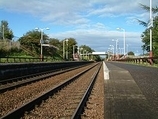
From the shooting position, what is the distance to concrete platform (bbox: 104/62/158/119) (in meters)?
10.6

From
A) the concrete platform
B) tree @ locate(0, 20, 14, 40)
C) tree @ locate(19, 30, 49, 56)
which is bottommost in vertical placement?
the concrete platform

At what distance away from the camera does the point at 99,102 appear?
1508 centimetres

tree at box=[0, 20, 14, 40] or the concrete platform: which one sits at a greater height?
tree at box=[0, 20, 14, 40]

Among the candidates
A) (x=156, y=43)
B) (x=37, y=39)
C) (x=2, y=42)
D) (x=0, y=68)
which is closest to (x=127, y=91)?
(x=0, y=68)

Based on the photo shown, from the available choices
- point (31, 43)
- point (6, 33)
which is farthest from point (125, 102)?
point (6, 33)

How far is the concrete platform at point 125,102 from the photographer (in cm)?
1056

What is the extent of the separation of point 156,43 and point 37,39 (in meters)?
67.3

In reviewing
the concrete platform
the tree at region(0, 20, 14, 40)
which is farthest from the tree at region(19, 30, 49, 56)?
the concrete platform

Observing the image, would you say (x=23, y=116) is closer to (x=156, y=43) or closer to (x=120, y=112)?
(x=120, y=112)

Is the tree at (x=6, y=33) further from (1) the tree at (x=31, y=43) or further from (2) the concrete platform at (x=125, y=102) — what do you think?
→ (2) the concrete platform at (x=125, y=102)

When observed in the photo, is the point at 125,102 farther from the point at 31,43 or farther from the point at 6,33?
the point at 6,33

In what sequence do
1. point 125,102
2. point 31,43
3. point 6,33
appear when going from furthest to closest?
1. point 6,33
2. point 31,43
3. point 125,102

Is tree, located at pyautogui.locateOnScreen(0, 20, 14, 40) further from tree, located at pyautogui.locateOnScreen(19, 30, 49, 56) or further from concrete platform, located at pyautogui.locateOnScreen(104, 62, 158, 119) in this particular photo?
concrete platform, located at pyautogui.locateOnScreen(104, 62, 158, 119)

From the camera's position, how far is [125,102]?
42.1ft
